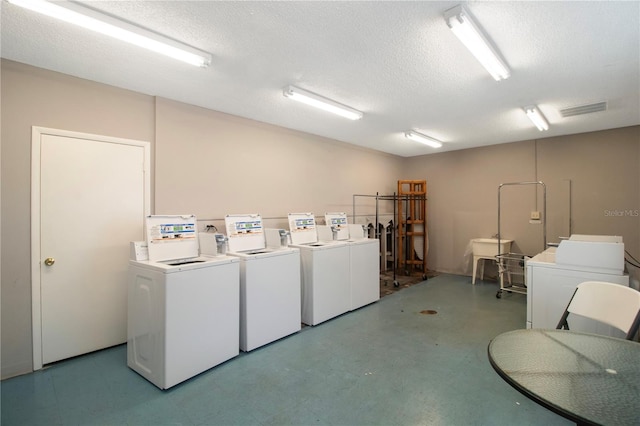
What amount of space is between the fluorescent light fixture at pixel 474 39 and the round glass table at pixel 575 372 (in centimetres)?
200

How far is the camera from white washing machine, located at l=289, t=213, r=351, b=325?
3.89 metres

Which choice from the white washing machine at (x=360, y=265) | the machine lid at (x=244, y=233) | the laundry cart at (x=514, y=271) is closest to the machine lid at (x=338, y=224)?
the white washing machine at (x=360, y=265)

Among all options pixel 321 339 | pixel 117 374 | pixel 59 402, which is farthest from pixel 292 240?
pixel 59 402

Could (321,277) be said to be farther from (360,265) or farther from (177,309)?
(177,309)

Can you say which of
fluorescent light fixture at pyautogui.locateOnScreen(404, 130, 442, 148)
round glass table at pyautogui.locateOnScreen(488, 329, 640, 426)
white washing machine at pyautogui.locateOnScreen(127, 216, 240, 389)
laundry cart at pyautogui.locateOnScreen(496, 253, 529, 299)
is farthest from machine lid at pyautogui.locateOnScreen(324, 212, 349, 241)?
round glass table at pyautogui.locateOnScreen(488, 329, 640, 426)

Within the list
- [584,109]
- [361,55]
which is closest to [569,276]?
[584,109]

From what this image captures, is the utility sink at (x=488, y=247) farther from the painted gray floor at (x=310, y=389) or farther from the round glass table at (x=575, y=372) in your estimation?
the round glass table at (x=575, y=372)

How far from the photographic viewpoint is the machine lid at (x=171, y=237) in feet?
9.59

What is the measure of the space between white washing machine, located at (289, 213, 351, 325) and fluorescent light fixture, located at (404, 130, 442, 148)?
231 centimetres

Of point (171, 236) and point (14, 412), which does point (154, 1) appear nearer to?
point (171, 236)

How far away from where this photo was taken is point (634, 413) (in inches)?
41.2

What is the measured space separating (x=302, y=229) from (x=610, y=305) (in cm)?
338

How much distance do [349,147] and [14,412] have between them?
217 inches

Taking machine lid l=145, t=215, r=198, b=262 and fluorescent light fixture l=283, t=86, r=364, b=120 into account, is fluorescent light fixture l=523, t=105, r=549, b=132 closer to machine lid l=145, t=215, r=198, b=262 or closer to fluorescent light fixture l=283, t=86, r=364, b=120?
fluorescent light fixture l=283, t=86, r=364, b=120
